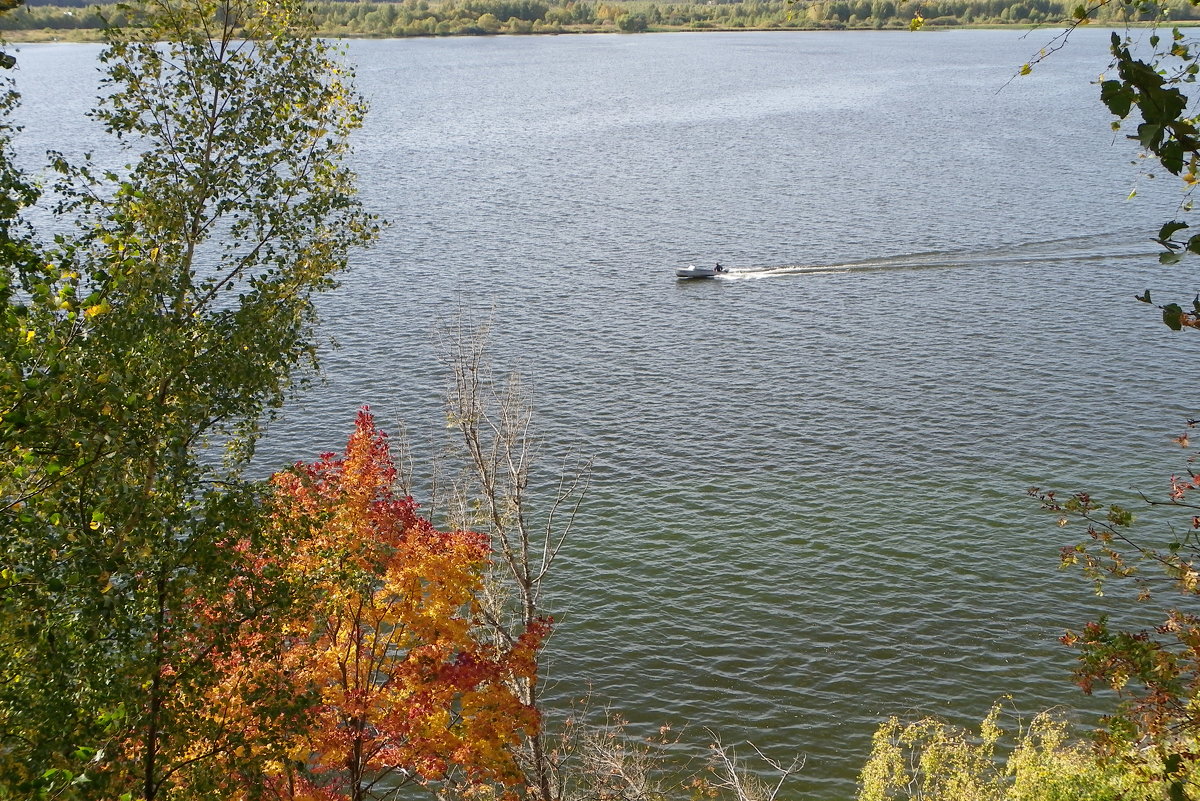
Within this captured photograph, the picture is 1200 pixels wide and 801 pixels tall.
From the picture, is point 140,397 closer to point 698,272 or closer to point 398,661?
point 398,661

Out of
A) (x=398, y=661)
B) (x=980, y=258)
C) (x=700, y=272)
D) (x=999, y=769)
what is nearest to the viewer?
(x=398, y=661)

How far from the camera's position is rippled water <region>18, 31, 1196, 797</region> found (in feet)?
106

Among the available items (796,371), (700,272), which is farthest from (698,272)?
(796,371)

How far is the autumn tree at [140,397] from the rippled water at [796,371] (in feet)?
60.3

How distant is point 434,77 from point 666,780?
128 metres

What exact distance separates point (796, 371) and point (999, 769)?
27619 millimetres

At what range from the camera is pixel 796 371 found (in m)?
52.4

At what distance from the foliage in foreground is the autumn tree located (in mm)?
10824

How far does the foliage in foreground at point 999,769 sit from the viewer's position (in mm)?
17062

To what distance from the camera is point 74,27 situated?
566 ft

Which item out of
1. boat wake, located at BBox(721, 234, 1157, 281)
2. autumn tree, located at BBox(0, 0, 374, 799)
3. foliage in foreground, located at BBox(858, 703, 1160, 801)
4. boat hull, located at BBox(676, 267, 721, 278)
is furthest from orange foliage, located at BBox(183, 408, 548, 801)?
boat wake, located at BBox(721, 234, 1157, 281)

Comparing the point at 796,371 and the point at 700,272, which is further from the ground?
the point at 700,272

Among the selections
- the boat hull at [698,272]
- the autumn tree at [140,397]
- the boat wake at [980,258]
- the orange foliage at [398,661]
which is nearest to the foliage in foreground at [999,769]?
the orange foliage at [398,661]

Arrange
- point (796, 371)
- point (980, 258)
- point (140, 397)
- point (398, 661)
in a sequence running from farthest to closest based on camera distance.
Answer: point (980, 258) → point (796, 371) → point (398, 661) → point (140, 397)
